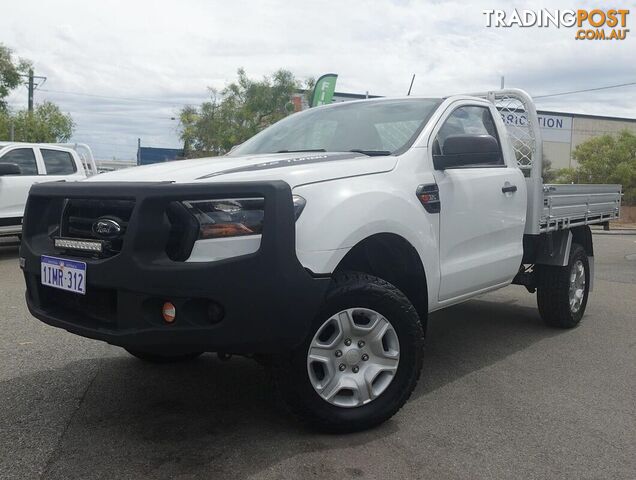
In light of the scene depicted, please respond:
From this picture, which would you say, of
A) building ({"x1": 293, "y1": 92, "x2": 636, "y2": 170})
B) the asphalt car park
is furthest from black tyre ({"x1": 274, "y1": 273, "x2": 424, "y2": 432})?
building ({"x1": 293, "y1": 92, "x2": 636, "y2": 170})

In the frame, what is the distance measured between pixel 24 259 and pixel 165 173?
927 mm

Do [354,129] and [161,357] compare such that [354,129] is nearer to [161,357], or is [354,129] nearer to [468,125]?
[468,125]

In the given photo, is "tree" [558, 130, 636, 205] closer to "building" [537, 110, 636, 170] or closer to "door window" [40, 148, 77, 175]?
"building" [537, 110, 636, 170]

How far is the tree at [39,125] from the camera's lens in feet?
113

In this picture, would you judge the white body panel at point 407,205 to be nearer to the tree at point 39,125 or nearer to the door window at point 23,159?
the door window at point 23,159

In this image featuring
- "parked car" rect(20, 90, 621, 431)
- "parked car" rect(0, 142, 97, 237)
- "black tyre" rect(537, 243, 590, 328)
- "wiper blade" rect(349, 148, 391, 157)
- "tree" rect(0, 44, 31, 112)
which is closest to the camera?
"parked car" rect(20, 90, 621, 431)

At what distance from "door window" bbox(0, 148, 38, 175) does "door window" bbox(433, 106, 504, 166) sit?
816 centimetres

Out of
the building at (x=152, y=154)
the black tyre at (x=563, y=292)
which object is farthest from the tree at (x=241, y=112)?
the black tyre at (x=563, y=292)

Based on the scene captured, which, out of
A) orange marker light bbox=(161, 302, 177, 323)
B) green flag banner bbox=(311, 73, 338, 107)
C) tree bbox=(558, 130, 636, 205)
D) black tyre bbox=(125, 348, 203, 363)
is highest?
green flag banner bbox=(311, 73, 338, 107)

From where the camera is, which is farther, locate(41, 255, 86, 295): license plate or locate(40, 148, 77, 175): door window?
locate(40, 148, 77, 175): door window

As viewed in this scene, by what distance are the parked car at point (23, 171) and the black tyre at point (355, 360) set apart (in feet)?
25.9

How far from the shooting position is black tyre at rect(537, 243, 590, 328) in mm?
5676

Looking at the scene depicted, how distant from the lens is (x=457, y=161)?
397 centimetres

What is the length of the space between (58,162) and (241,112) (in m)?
23.4
